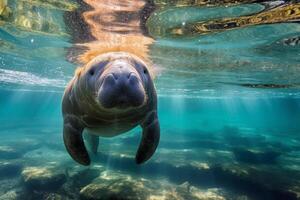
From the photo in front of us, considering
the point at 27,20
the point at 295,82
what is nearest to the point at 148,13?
the point at 27,20

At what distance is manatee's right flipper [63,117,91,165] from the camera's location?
18.2 ft

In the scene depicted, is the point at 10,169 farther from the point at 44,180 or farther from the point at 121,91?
the point at 121,91

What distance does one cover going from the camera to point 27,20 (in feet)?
33.8

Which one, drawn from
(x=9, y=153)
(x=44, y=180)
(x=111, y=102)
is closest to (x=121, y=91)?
(x=111, y=102)

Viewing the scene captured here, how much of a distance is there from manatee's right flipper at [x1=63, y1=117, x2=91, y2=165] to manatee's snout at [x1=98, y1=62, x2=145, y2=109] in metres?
2.32

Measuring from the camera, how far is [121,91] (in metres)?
3.38

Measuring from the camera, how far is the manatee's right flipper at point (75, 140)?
5.55 m

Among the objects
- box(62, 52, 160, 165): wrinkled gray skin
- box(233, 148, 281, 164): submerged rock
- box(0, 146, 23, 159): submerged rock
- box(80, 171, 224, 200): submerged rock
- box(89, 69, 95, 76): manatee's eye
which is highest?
box(89, 69, 95, 76): manatee's eye

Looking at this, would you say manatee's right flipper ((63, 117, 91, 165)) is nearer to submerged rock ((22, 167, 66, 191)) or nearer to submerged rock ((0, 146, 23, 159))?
submerged rock ((22, 167, 66, 191))

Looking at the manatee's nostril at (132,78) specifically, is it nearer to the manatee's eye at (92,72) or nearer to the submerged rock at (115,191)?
the manatee's eye at (92,72)

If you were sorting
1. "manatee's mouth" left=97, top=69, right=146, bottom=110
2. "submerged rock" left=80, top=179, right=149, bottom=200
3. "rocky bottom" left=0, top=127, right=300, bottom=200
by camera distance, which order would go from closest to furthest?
"manatee's mouth" left=97, top=69, right=146, bottom=110
"submerged rock" left=80, top=179, right=149, bottom=200
"rocky bottom" left=0, top=127, right=300, bottom=200

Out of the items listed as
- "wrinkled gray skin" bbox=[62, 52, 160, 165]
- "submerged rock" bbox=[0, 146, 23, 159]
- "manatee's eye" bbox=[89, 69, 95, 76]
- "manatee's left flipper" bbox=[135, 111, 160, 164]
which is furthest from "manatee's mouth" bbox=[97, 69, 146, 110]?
"submerged rock" bbox=[0, 146, 23, 159]

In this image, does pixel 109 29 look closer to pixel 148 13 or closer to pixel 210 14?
pixel 148 13

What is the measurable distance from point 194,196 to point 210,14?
5949mm
